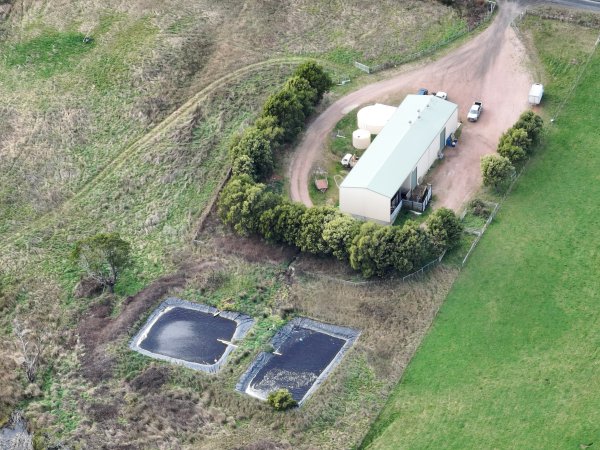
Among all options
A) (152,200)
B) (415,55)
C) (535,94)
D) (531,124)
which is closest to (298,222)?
(152,200)

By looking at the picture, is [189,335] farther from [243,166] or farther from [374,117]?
[374,117]

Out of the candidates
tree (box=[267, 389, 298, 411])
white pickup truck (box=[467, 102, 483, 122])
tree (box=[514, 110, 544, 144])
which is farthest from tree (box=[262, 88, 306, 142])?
tree (box=[267, 389, 298, 411])

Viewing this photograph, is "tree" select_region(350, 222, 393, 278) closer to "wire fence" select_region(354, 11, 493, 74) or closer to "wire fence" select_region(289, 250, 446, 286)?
"wire fence" select_region(289, 250, 446, 286)

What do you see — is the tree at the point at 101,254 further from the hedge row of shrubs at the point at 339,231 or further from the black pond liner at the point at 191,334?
the hedge row of shrubs at the point at 339,231

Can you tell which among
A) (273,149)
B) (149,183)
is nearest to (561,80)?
(273,149)

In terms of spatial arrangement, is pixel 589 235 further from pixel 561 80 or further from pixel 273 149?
pixel 273 149

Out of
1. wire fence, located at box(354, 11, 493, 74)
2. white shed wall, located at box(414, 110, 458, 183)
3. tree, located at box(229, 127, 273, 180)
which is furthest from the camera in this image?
wire fence, located at box(354, 11, 493, 74)
